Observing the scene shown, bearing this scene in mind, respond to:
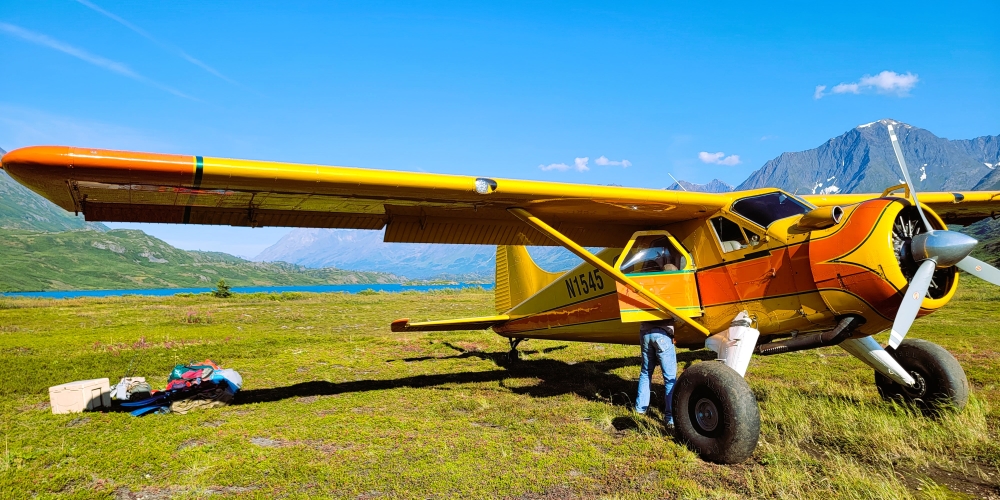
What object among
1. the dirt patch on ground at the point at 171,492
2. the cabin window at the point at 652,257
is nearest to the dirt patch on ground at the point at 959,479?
the cabin window at the point at 652,257

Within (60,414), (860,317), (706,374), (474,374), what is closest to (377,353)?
(474,374)

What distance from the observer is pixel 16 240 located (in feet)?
610

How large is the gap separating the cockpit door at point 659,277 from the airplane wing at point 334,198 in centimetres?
44

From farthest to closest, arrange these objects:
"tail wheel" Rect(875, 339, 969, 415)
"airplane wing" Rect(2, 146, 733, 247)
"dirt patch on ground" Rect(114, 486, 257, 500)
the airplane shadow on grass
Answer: the airplane shadow on grass → "tail wheel" Rect(875, 339, 969, 415) → "airplane wing" Rect(2, 146, 733, 247) → "dirt patch on ground" Rect(114, 486, 257, 500)

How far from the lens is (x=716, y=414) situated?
4551mm

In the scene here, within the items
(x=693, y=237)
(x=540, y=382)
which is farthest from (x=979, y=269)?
(x=540, y=382)

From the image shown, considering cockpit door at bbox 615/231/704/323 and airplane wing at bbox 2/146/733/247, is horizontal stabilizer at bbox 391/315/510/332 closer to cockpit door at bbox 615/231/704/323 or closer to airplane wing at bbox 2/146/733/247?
airplane wing at bbox 2/146/733/247

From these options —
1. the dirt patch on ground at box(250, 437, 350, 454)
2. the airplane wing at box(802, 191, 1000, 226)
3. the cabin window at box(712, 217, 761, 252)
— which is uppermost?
the airplane wing at box(802, 191, 1000, 226)

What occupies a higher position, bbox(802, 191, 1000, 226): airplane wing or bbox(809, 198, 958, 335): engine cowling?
bbox(802, 191, 1000, 226): airplane wing

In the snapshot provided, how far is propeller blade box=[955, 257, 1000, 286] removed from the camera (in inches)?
170

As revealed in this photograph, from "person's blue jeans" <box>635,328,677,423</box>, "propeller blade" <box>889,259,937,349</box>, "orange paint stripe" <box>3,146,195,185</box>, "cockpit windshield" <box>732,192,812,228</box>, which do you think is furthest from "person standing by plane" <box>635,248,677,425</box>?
"orange paint stripe" <box>3,146,195,185</box>

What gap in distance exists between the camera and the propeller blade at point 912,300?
405 cm

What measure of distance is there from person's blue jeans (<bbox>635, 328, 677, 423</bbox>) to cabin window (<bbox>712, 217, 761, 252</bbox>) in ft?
4.29

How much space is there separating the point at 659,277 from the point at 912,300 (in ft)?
8.00
